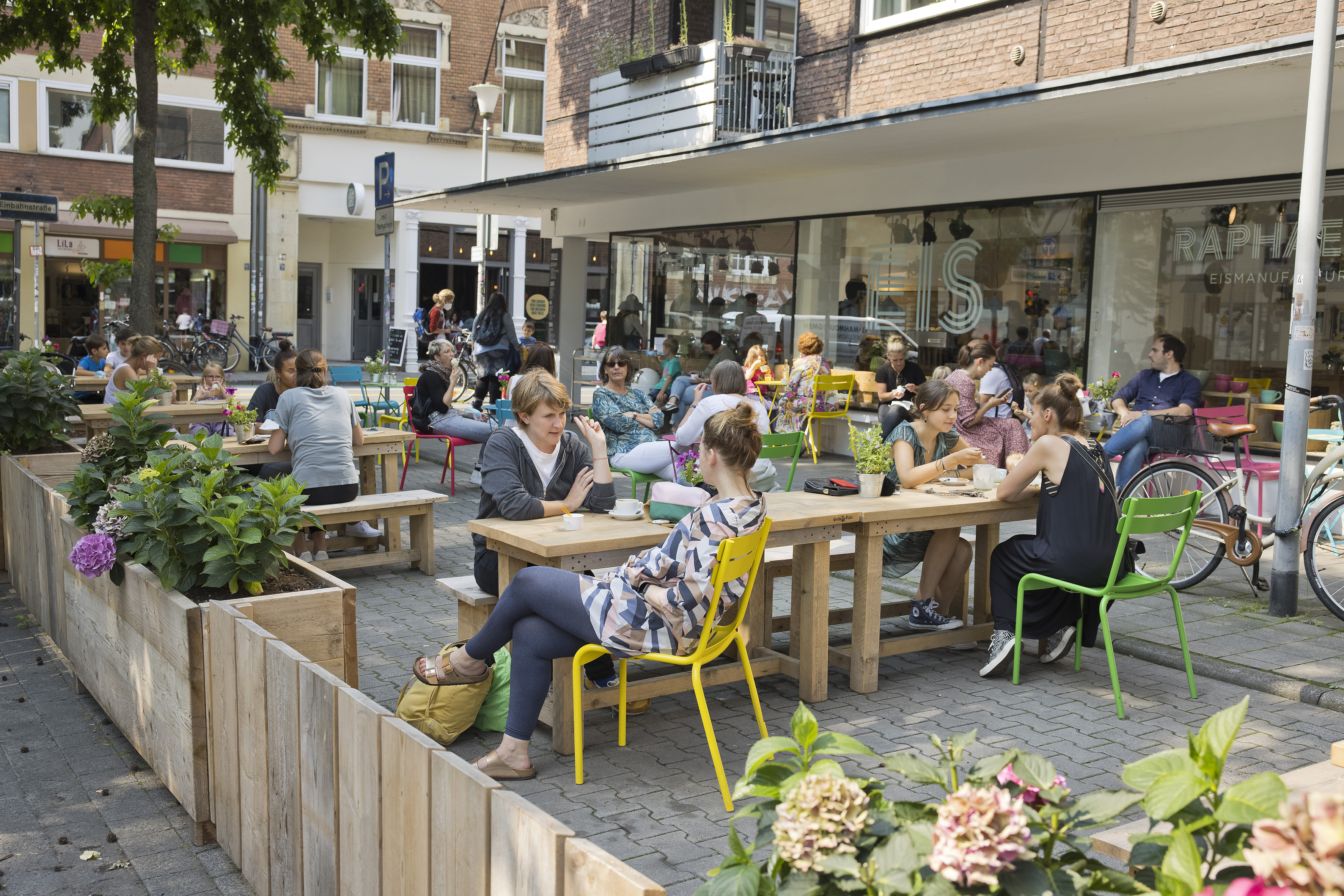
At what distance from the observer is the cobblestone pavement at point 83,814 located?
3465 millimetres

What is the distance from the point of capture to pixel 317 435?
6.98 m

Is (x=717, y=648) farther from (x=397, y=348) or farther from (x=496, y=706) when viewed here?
(x=397, y=348)

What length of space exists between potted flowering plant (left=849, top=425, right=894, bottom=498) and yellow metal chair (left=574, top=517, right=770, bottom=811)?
137 centimetres

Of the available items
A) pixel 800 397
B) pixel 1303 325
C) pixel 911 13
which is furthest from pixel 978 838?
pixel 911 13

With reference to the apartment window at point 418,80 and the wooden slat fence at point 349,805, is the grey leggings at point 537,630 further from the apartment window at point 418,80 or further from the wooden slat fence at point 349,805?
the apartment window at point 418,80

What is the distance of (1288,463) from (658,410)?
4387mm

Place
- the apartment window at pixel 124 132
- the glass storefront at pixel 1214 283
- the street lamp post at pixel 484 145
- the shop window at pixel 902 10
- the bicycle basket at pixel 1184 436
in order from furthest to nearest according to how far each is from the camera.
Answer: the apartment window at pixel 124 132 → the street lamp post at pixel 484 145 → the shop window at pixel 902 10 → the glass storefront at pixel 1214 283 → the bicycle basket at pixel 1184 436

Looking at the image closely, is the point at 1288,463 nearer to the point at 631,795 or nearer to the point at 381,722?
the point at 631,795

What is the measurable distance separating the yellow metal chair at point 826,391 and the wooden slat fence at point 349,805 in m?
9.61

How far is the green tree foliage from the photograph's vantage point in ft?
34.2

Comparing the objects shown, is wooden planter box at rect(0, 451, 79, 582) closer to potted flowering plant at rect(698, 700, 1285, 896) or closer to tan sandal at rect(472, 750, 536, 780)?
tan sandal at rect(472, 750, 536, 780)

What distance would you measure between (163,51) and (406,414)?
5433 mm

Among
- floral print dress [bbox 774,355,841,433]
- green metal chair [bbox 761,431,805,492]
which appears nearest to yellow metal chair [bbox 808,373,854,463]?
floral print dress [bbox 774,355,841,433]

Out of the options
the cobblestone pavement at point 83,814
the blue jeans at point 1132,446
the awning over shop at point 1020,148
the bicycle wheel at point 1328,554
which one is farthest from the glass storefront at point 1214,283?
the cobblestone pavement at point 83,814
